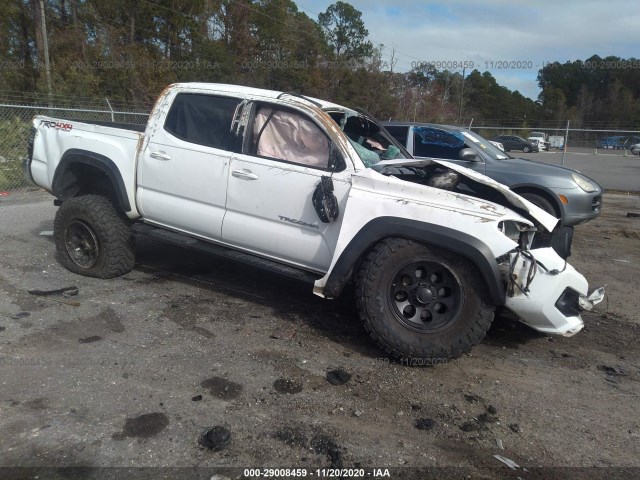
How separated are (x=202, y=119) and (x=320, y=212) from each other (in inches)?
63.1

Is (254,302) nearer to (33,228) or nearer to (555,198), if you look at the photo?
(33,228)

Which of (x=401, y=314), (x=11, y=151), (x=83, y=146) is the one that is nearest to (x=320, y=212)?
(x=401, y=314)

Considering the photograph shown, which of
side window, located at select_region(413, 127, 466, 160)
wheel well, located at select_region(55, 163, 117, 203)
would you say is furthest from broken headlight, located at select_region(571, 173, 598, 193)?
wheel well, located at select_region(55, 163, 117, 203)

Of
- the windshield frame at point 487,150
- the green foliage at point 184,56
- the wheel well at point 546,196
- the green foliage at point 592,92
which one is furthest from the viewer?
the green foliage at point 592,92

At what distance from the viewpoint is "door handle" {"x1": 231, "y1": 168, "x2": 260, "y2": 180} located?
4230mm

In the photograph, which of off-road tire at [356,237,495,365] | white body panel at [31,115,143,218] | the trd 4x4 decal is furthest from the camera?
the trd 4x4 decal

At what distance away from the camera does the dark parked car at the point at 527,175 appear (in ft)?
24.5

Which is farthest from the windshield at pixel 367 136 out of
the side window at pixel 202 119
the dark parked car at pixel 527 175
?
the dark parked car at pixel 527 175

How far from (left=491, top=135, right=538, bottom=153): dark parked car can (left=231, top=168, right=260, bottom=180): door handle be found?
26.3m

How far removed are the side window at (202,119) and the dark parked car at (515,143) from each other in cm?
2590

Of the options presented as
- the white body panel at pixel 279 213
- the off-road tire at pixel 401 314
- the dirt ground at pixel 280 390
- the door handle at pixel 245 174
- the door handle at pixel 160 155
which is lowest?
the dirt ground at pixel 280 390

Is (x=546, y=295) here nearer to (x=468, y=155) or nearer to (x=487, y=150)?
(x=468, y=155)

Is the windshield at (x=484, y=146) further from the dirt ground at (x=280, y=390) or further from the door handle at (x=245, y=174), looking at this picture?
the door handle at (x=245, y=174)

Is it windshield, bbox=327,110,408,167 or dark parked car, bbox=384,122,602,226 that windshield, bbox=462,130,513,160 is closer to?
dark parked car, bbox=384,122,602,226
